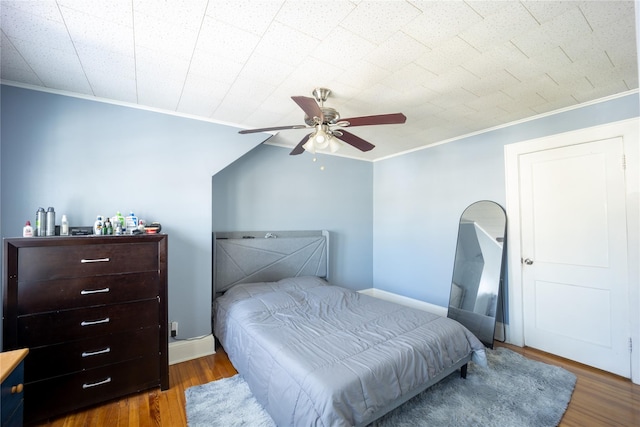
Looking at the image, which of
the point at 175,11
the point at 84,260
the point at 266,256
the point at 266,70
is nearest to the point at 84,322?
the point at 84,260

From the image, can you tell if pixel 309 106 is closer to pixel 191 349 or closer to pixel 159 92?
pixel 159 92

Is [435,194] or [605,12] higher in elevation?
[605,12]

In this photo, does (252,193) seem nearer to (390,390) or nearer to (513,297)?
(390,390)

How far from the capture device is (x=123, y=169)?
102 inches

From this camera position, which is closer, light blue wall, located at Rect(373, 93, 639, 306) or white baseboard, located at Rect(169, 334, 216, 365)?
white baseboard, located at Rect(169, 334, 216, 365)

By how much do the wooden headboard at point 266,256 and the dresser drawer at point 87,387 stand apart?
1.08 metres

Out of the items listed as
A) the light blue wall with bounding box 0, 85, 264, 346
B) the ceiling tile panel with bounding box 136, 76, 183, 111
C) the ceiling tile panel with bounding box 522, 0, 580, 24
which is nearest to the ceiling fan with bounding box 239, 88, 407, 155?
the ceiling tile panel with bounding box 522, 0, 580, 24

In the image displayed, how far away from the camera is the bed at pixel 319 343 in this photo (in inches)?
62.3

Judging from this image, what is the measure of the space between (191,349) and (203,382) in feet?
1.74

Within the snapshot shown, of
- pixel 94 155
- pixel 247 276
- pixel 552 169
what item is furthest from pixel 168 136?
pixel 552 169

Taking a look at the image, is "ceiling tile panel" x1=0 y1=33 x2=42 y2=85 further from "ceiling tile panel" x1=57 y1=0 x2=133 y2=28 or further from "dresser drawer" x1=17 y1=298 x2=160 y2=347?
"dresser drawer" x1=17 y1=298 x2=160 y2=347

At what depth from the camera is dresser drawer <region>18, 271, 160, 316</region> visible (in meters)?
1.87

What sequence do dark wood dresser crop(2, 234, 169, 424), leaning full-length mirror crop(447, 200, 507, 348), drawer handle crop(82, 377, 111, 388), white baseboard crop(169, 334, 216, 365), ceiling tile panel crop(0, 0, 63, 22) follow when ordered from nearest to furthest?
1. ceiling tile panel crop(0, 0, 63, 22)
2. dark wood dresser crop(2, 234, 169, 424)
3. drawer handle crop(82, 377, 111, 388)
4. white baseboard crop(169, 334, 216, 365)
5. leaning full-length mirror crop(447, 200, 507, 348)

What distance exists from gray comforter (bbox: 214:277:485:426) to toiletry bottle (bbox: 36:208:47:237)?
5.43 feet
